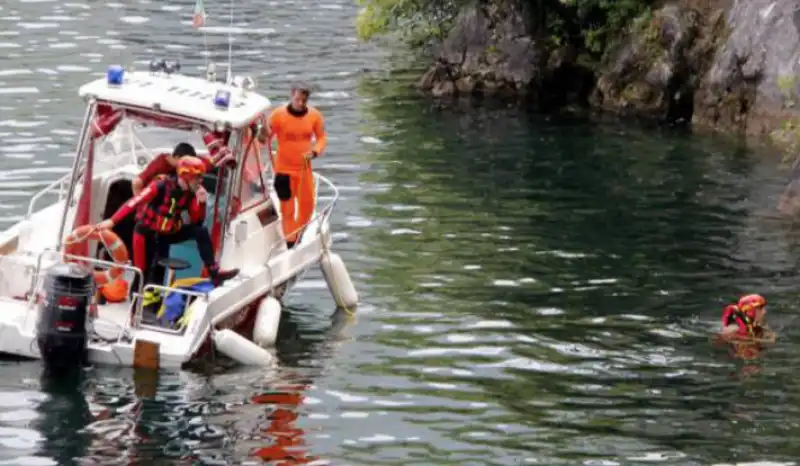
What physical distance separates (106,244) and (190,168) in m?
1.41

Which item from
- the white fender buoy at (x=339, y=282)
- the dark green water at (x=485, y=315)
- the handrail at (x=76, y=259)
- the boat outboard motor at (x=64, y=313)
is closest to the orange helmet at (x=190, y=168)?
the handrail at (x=76, y=259)

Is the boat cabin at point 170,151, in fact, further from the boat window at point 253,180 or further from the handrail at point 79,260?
the handrail at point 79,260

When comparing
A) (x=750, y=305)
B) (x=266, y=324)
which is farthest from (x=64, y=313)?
(x=750, y=305)

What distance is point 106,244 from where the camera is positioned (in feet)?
71.6

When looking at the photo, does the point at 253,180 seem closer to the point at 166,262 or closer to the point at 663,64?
the point at 166,262

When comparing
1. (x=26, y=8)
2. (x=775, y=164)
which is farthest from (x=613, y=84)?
(x=26, y=8)

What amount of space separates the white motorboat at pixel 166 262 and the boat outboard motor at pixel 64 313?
0.01 m

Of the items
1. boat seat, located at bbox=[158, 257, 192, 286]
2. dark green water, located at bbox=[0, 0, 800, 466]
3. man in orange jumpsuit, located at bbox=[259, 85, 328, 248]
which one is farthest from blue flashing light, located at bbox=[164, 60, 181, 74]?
dark green water, located at bbox=[0, 0, 800, 466]

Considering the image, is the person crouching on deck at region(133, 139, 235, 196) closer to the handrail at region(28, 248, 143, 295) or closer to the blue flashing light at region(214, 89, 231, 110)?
the blue flashing light at region(214, 89, 231, 110)

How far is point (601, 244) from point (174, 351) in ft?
35.7

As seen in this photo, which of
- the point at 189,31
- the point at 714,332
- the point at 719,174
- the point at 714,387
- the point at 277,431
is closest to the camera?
the point at 277,431

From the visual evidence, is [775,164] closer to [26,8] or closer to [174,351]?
[174,351]

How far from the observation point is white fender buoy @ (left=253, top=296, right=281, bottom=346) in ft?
74.2

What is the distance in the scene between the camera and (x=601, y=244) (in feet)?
97.5
